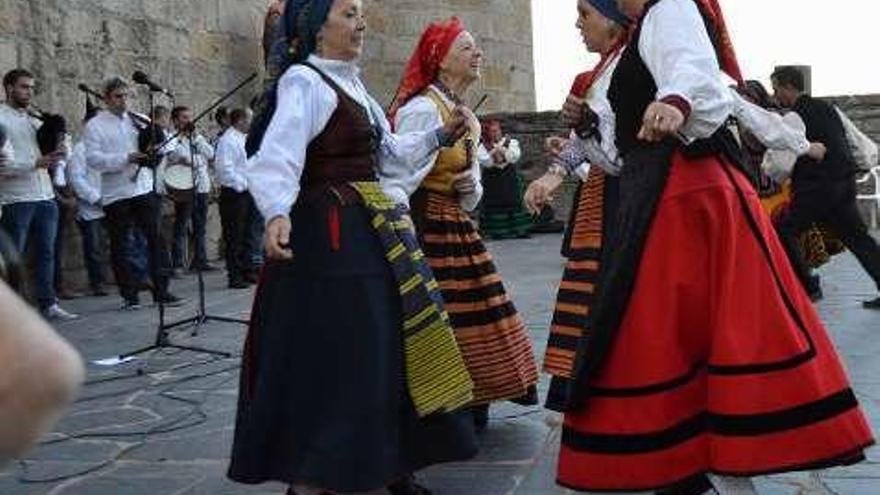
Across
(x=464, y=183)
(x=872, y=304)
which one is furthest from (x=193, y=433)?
(x=872, y=304)

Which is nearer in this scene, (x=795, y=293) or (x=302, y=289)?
(x=795, y=293)

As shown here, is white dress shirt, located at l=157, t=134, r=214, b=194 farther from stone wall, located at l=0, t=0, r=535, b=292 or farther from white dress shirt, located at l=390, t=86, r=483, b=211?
white dress shirt, located at l=390, t=86, r=483, b=211

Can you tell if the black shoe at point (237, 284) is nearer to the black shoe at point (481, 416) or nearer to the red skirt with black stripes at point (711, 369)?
the black shoe at point (481, 416)

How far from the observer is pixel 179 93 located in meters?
12.5

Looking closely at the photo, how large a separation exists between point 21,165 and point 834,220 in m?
5.38

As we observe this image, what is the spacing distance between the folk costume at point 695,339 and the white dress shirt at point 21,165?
6148 millimetres

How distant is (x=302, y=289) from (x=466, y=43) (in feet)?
5.03

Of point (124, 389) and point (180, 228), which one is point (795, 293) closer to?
point (124, 389)

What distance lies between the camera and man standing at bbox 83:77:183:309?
9.07m

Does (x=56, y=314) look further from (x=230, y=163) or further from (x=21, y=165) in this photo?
(x=230, y=163)

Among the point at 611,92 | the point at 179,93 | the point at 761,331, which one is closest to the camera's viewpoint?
the point at 761,331

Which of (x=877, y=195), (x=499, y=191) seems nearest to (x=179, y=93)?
(x=499, y=191)

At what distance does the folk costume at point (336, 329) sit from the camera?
122 inches

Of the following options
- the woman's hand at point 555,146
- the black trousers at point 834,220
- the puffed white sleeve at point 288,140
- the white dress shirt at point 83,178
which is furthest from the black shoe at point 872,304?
the white dress shirt at point 83,178
